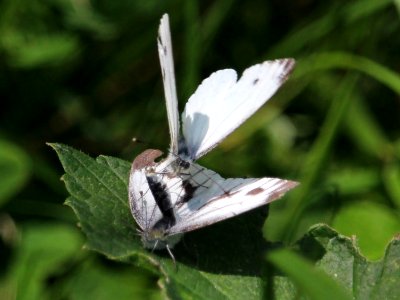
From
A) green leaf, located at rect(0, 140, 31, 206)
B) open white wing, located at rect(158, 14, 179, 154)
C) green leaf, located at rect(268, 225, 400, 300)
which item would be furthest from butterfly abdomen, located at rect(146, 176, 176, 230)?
green leaf, located at rect(0, 140, 31, 206)

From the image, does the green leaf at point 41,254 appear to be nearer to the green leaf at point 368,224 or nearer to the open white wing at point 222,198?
the green leaf at point 368,224

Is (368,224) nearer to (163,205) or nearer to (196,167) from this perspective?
(196,167)

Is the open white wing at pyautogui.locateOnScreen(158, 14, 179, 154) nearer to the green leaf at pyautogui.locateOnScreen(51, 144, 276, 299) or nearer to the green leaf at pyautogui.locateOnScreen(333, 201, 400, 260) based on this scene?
the green leaf at pyautogui.locateOnScreen(51, 144, 276, 299)


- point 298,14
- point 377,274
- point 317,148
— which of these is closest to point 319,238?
point 377,274

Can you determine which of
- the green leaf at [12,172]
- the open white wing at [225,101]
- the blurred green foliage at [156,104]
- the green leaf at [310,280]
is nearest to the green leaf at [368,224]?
the blurred green foliage at [156,104]

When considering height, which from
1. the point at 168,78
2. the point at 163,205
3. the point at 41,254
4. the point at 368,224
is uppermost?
the point at 168,78

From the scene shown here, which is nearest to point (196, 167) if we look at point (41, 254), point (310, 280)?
point (310, 280)

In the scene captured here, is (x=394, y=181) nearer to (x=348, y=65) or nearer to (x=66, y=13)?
(x=348, y=65)
